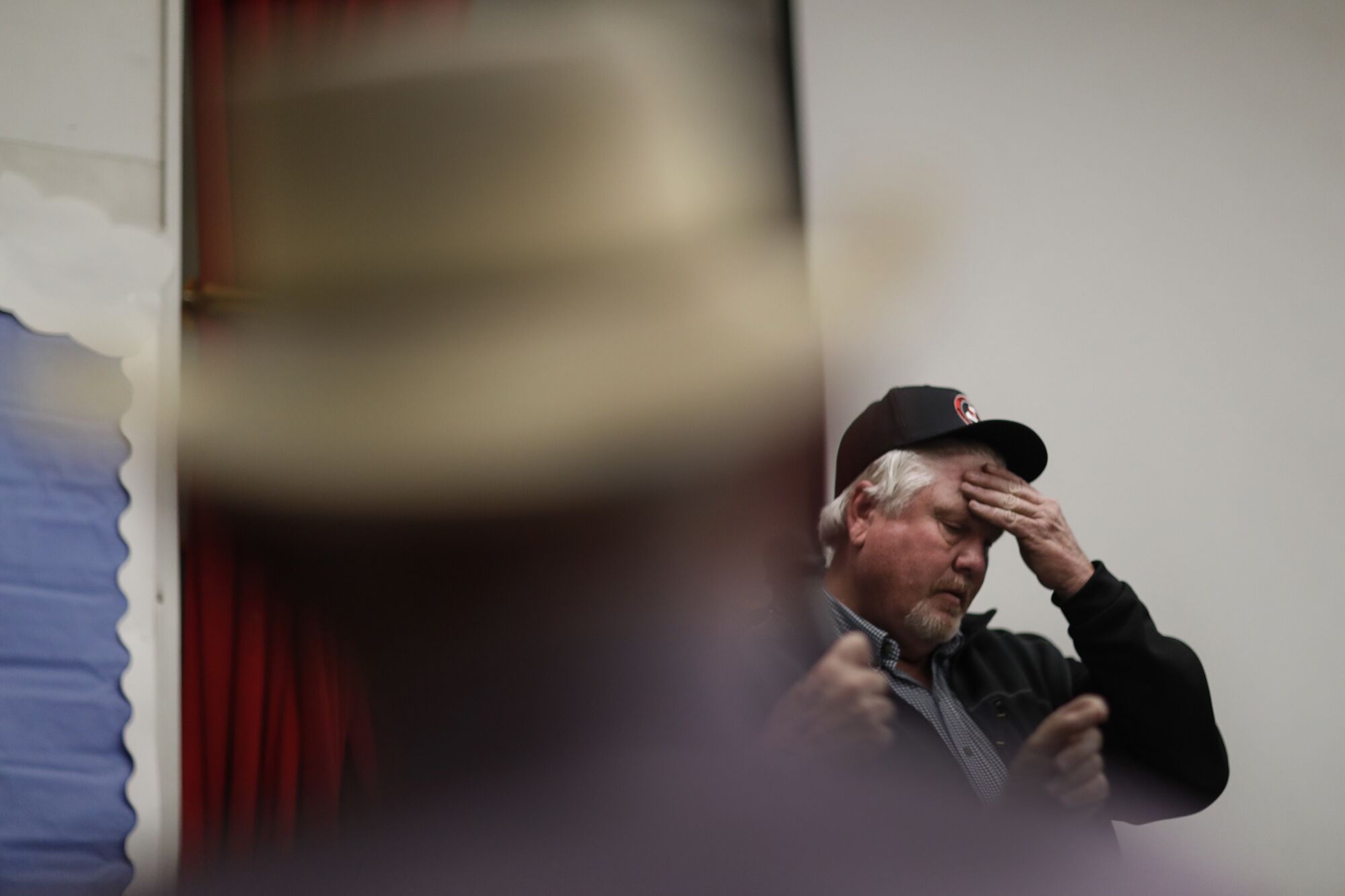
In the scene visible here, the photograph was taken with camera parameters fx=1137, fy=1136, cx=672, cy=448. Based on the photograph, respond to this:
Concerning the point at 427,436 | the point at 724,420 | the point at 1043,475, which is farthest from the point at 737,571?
the point at 1043,475

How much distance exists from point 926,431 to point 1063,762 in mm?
388

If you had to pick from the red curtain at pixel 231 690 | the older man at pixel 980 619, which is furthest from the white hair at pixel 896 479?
the red curtain at pixel 231 690

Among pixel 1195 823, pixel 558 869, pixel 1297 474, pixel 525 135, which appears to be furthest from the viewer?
pixel 1297 474

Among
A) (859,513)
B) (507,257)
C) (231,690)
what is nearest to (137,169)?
(231,690)

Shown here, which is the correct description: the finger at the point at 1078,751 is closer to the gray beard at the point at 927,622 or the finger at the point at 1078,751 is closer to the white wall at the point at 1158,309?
the gray beard at the point at 927,622

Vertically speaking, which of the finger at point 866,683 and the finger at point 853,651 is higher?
the finger at point 853,651

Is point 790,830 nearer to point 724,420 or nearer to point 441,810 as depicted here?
point 441,810

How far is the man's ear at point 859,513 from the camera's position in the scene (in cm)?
111

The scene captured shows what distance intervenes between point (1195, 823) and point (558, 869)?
4.00ft

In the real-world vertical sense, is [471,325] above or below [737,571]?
above

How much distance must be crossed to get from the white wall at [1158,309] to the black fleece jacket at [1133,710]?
28cm

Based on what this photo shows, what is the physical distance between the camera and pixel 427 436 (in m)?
0.49

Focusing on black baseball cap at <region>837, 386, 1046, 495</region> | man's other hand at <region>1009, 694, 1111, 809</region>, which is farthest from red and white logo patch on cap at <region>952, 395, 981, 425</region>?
man's other hand at <region>1009, 694, 1111, 809</region>

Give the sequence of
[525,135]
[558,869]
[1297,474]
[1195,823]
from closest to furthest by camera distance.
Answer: [558,869], [525,135], [1195,823], [1297,474]
